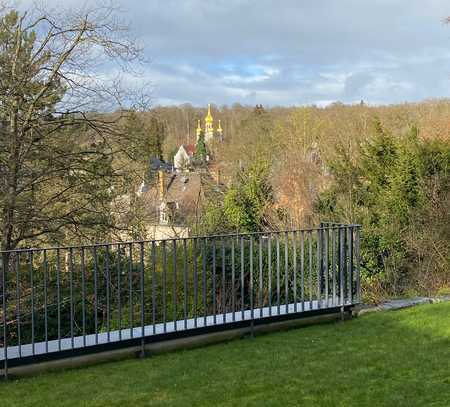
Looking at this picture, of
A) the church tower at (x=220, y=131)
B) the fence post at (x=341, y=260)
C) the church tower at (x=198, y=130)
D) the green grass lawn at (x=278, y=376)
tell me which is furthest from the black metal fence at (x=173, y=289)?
the church tower at (x=198, y=130)

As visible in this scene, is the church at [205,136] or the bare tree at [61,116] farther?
the church at [205,136]

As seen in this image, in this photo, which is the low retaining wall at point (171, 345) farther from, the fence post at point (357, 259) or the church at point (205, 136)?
the church at point (205, 136)

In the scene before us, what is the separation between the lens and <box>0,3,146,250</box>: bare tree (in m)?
8.14

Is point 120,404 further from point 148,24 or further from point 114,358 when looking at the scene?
point 148,24

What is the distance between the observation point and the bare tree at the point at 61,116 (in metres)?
8.14

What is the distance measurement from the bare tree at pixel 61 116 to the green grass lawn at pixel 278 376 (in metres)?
4.51

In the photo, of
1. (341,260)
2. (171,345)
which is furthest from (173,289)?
(341,260)

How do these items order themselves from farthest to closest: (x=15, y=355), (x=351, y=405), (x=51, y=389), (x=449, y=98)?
(x=449, y=98) < (x=15, y=355) < (x=51, y=389) < (x=351, y=405)

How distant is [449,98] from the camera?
18.2 meters

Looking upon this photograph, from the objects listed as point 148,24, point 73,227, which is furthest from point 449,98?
point 73,227

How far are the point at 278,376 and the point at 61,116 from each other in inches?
251

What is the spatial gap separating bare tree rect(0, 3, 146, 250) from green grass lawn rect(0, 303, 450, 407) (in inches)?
177

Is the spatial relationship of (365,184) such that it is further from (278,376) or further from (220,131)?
(220,131)

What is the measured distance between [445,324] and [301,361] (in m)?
1.98
